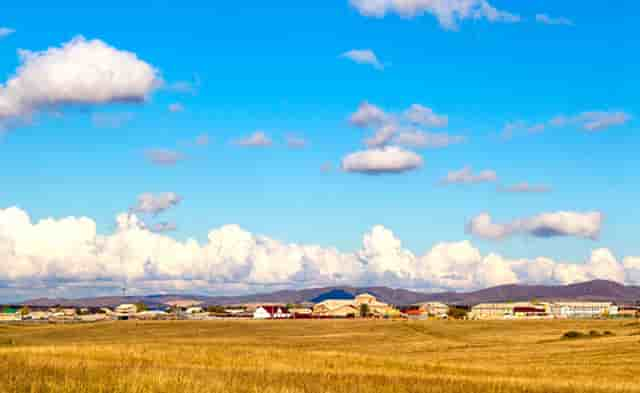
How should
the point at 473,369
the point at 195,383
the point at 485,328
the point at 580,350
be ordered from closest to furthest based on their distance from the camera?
1. the point at 195,383
2. the point at 473,369
3. the point at 580,350
4. the point at 485,328

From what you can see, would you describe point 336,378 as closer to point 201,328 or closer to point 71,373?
point 71,373

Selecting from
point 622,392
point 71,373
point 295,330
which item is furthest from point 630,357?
point 295,330

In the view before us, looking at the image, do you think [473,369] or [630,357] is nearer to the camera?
[473,369]

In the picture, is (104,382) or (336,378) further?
(336,378)

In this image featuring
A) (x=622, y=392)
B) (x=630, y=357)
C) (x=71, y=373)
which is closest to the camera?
(x=71, y=373)

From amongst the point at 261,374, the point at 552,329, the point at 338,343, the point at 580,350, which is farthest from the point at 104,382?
the point at 552,329

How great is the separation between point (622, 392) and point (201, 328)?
121m

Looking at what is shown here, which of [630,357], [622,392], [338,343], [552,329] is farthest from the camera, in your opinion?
[552,329]

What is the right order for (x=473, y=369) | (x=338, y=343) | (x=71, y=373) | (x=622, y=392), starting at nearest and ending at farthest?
(x=71, y=373) < (x=622, y=392) < (x=473, y=369) < (x=338, y=343)

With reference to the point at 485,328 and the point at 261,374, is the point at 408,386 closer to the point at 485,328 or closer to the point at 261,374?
the point at 261,374

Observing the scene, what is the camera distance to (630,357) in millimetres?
60312

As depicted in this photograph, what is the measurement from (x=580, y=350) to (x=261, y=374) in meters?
45.2

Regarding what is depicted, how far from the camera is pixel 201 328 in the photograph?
14775 cm

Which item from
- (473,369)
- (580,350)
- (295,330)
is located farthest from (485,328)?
(473,369)
